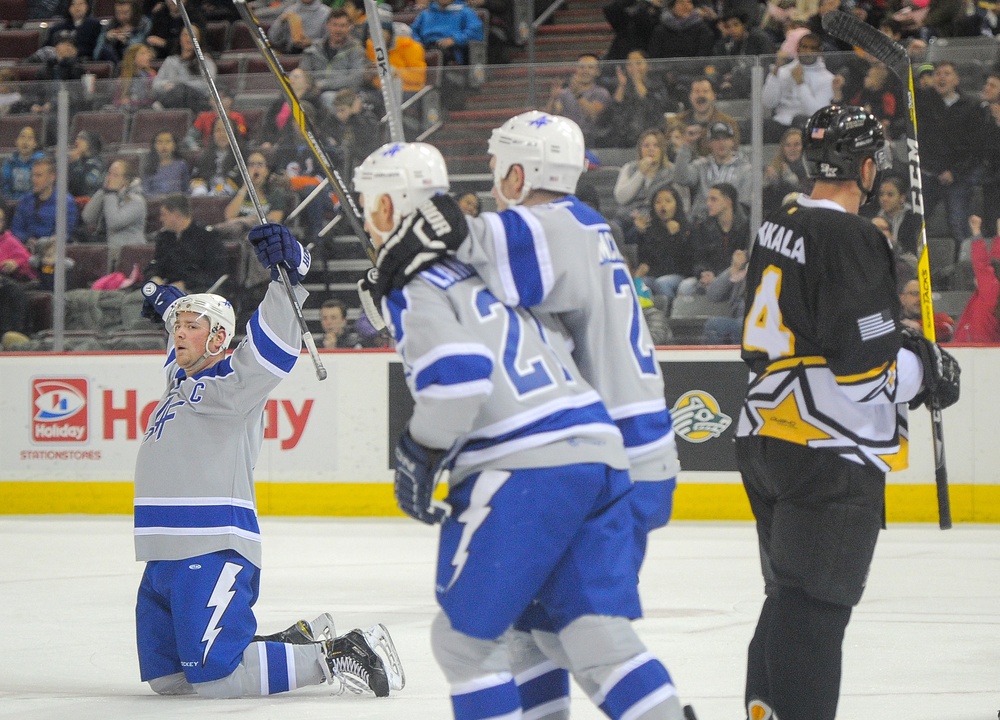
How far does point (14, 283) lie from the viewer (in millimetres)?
8250

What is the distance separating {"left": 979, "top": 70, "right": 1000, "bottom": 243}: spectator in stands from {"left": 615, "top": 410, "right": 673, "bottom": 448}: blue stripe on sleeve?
519cm

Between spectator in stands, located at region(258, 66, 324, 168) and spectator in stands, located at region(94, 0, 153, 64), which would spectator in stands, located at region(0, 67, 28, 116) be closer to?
spectator in stands, located at region(258, 66, 324, 168)

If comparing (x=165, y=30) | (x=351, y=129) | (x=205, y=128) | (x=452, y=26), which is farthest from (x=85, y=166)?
(x=165, y=30)

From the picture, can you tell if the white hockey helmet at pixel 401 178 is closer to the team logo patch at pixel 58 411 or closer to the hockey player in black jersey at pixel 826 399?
the hockey player in black jersey at pixel 826 399

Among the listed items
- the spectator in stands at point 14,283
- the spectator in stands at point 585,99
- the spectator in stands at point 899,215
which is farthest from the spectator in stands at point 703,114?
the spectator in stands at point 14,283

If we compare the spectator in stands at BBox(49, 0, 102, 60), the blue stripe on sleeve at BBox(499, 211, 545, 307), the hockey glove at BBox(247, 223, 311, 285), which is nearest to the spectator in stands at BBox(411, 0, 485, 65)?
the spectator in stands at BBox(49, 0, 102, 60)

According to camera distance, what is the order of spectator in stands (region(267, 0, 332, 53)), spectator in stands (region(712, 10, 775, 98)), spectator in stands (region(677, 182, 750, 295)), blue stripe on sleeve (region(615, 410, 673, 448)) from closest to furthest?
blue stripe on sleeve (region(615, 410, 673, 448)), spectator in stands (region(677, 182, 750, 295)), spectator in stands (region(712, 10, 775, 98)), spectator in stands (region(267, 0, 332, 53))

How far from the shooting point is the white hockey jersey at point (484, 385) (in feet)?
7.61

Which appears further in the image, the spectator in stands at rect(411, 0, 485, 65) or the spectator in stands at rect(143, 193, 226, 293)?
the spectator in stands at rect(411, 0, 485, 65)

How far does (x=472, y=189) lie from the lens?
772 centimetres

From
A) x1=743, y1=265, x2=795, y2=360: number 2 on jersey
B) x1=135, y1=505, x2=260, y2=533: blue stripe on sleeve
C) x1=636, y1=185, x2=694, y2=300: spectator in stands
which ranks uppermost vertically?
x1=743, y1=265, x2=795, y2=360: number 2 on jersey

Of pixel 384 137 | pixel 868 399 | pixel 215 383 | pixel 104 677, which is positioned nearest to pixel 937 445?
pixel 868 399

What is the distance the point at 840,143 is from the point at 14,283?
6401 millimetres

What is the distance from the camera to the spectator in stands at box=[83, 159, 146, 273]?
816cm
